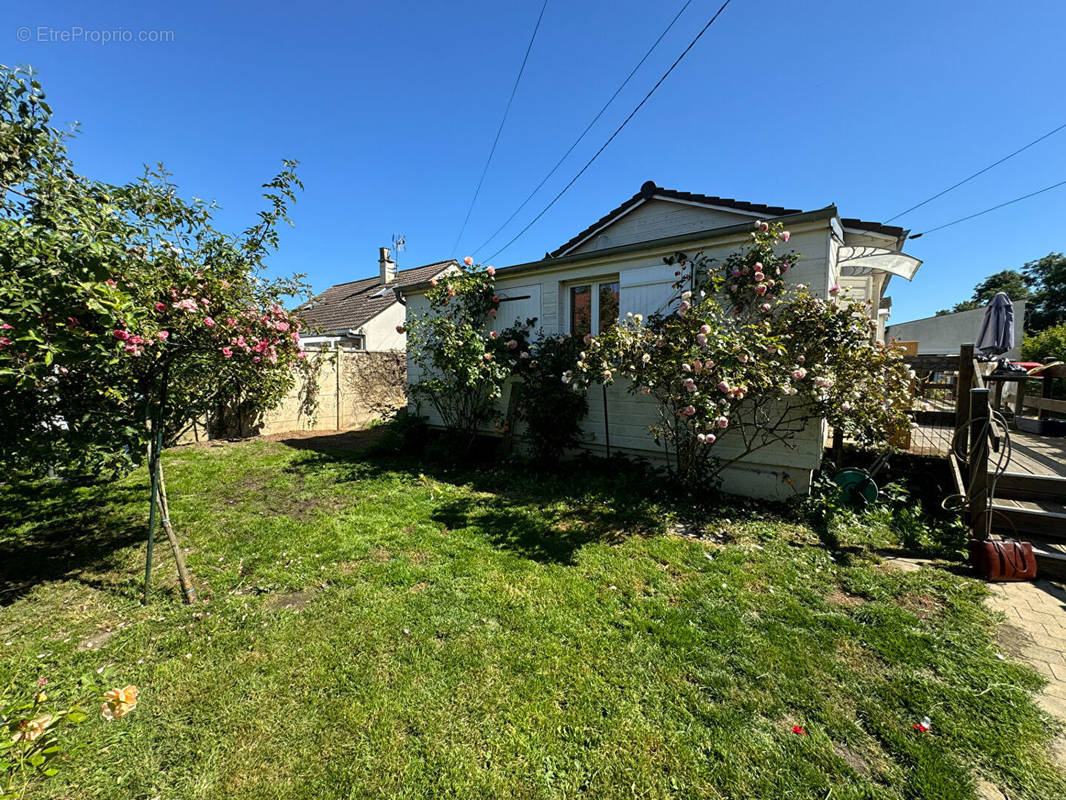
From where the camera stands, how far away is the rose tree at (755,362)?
4137 mm

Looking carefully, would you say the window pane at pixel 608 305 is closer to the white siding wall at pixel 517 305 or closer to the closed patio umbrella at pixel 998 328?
the white siding wall at pixel 517 305

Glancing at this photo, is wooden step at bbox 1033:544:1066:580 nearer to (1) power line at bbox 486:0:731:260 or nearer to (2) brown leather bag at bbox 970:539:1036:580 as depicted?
(2) brown leather bag at bbox 970:539:1036:580

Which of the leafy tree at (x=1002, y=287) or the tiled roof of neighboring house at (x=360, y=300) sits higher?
the leafy tree at (x=1002, y=287)

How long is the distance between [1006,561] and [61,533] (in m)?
8.94

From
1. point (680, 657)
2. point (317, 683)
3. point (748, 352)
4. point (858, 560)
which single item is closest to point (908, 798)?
point (680, 657)

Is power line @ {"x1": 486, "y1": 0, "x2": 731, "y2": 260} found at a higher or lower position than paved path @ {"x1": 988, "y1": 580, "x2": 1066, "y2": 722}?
higher

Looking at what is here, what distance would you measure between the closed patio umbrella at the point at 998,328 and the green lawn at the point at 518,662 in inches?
201

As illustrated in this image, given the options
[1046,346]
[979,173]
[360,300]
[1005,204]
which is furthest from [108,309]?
[1046,346]

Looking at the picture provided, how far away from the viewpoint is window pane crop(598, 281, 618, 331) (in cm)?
623

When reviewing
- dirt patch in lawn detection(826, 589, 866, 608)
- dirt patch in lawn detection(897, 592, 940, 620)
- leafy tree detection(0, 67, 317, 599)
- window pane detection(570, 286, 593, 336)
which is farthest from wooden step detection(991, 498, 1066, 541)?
leafy tree detection(0, 67, 317, 599)

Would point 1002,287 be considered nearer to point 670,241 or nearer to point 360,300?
point 670,241

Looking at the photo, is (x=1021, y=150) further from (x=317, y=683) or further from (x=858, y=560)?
(x=317, y=683)

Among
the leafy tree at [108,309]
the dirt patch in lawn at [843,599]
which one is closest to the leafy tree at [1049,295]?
the dirt patch in lawn at [843,599]

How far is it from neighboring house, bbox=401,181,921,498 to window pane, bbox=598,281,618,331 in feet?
0.05
